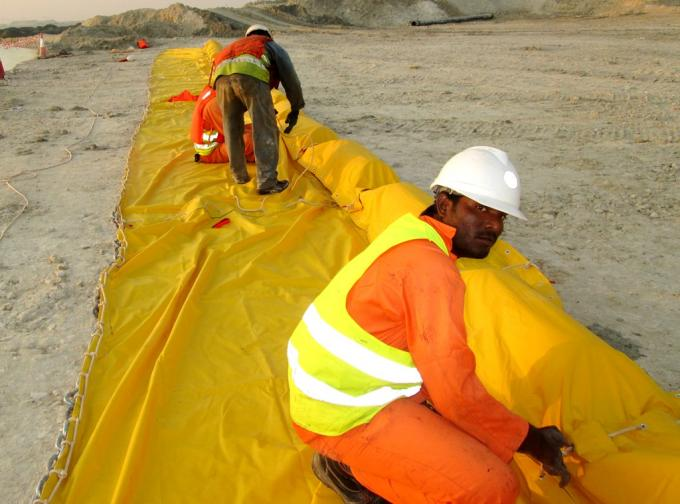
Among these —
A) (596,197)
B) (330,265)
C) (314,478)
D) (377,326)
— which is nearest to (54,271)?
(330,265)

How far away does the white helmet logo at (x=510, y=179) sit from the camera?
177cm

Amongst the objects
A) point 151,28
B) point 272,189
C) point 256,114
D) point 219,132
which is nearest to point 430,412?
point 272,189

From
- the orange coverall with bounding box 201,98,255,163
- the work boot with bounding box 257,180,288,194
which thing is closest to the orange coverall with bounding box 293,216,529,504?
the work boot with bounding box 257,180,288,194

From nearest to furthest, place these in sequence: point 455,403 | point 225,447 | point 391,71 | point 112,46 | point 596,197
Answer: point 455,403 → point 225,447 → point 596,197 → point 391,71 → point 112,46

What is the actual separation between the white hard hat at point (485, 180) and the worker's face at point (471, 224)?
0.08 ft

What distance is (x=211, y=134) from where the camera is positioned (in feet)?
17.1

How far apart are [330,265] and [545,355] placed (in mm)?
1744

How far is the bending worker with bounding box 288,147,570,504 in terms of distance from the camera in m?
1.42

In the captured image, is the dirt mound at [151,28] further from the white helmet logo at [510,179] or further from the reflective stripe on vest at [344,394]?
the reflective stripe on vest at [344,394]

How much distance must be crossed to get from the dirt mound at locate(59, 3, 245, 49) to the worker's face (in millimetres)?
23330

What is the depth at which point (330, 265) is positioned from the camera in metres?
3.53

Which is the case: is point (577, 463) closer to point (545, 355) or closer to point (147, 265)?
point (545, 355)

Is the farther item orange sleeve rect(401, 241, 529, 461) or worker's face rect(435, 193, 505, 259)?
worker's face rect(435, 193, 505, 259)

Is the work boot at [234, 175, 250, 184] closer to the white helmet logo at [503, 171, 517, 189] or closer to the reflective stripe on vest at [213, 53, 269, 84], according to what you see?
the reflective stripe on vest at [213, 53, 269, 84]
